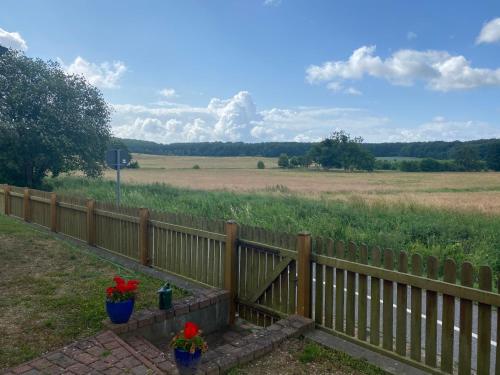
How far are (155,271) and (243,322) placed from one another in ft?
6.80

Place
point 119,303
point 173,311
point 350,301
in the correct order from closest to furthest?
1. point 350,301
2. point 119,303
3. point 173,311

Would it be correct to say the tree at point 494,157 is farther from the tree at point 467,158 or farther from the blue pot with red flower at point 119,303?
the blue pot with red flower at point 119,303

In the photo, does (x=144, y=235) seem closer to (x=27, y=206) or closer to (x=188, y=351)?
(x=188, y=351)

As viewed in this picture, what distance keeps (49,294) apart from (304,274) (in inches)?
143

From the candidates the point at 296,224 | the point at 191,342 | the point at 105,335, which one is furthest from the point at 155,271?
the point at 296,224

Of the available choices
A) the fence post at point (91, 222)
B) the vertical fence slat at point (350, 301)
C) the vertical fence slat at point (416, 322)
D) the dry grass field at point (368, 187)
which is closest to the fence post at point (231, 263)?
the vertical fence slat at point (350, 301)

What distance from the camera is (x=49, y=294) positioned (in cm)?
566

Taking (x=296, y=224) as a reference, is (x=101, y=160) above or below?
above

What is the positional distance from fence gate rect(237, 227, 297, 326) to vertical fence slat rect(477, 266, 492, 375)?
74.4 inches

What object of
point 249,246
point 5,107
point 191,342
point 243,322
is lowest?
point 243,322

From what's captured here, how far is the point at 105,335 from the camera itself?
13.9 feet

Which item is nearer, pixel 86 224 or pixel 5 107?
pixel 86 224

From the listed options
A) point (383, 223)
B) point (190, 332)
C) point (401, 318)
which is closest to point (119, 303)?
point (190, 332)

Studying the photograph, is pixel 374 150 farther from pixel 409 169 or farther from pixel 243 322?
pixel 243 322
